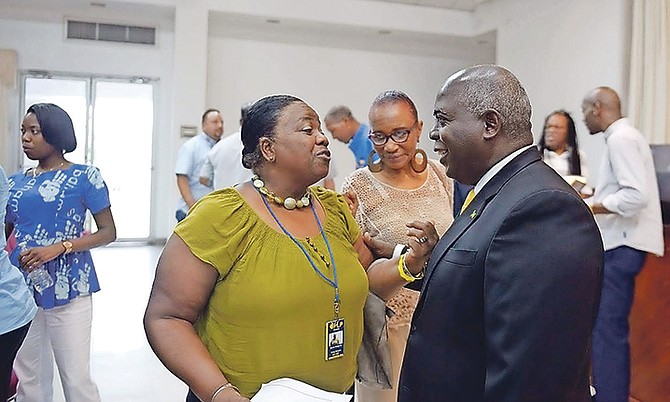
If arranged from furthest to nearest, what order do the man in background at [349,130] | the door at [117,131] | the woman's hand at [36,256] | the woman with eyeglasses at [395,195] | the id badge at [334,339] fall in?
the door at [117,131] < the man in background at [349,130] < the woman's hand at [36,256] < the woman with eyeglasses at [395,195] < the id badge at [334,339]

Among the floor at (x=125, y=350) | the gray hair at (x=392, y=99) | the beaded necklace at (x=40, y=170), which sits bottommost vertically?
the floor at (x=125, y=350)

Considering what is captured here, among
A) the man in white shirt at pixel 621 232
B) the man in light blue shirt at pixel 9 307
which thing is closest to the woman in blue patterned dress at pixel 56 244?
the man in light blue shirt at pixel 9 307

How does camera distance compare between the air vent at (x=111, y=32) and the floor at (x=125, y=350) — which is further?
the air vent at (x=111, y=32)

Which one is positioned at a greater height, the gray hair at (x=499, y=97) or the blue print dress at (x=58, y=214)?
the gray hair at (x=499, y=97)

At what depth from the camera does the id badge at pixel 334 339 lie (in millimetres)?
1563

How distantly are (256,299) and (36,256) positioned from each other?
1.43m

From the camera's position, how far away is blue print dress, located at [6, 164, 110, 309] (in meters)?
2.52

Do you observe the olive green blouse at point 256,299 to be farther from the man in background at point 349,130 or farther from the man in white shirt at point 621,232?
the man in background at point 349,130

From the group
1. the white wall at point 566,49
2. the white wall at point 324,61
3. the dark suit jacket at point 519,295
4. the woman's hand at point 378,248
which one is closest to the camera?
the dark suit jacket at point 519,295

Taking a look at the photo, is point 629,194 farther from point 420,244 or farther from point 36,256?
point 36,256

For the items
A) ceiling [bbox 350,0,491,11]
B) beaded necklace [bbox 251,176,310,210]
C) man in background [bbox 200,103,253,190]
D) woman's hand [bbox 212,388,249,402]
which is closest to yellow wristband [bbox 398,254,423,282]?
beaded necklace [bbox 251,176,310,210]

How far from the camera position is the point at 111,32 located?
892 cm

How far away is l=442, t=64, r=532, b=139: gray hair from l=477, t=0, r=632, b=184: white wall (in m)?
6.41

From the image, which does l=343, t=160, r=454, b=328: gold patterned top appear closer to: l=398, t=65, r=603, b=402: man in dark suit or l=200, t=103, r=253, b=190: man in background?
l=398, t=65, r=603, b=402: man in dark suit
